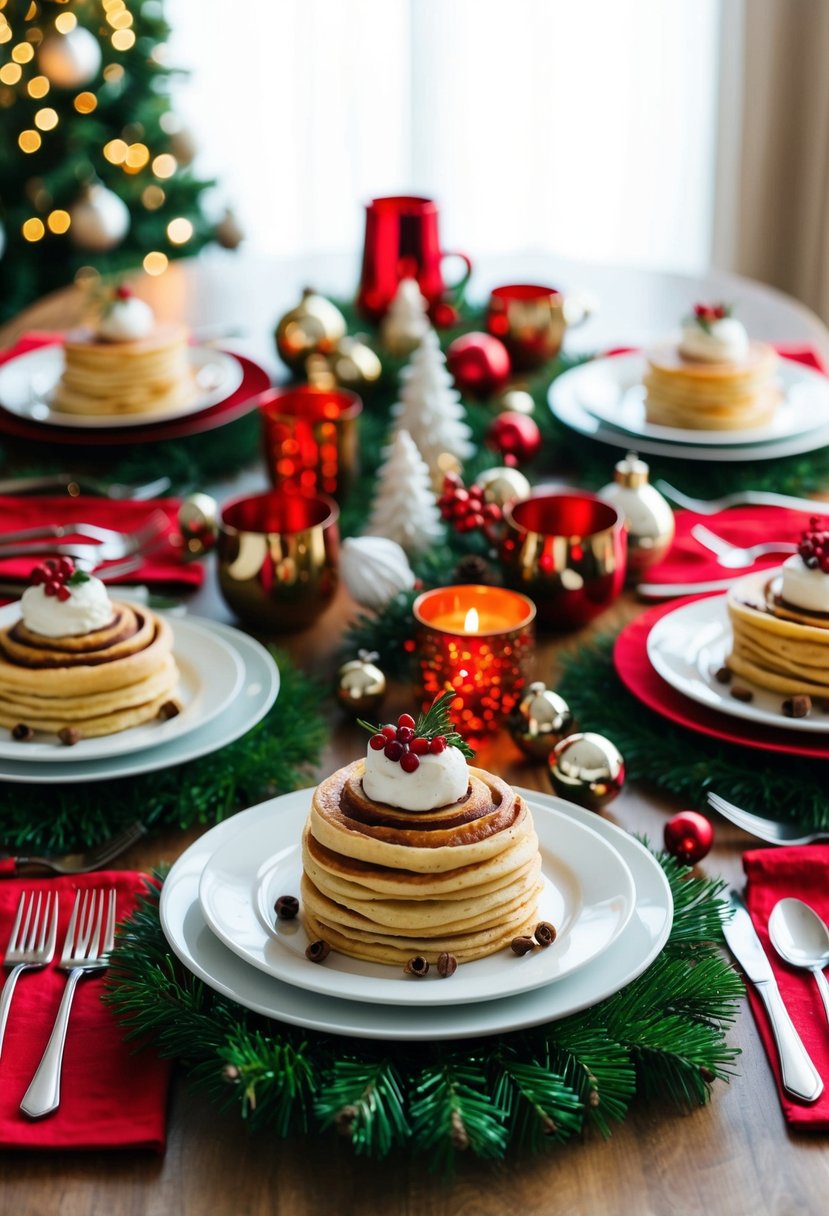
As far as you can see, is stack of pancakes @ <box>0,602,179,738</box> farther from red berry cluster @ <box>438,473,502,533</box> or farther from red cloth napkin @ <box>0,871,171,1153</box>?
red berry cluster @ <box>438,473,502,533</box>

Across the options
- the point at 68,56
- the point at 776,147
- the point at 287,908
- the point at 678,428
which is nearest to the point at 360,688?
the point at 287,908

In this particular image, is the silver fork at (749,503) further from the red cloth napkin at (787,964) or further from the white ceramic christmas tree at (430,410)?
the red cloth napkin at (787,964)

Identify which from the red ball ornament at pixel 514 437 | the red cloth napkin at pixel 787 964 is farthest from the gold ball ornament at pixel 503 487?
the red cloth napkin at pixel 787 964

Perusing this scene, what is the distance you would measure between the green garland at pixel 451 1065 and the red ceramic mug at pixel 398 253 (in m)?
1.76

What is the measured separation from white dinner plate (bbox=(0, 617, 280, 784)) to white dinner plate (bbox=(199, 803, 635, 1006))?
0.57 ft

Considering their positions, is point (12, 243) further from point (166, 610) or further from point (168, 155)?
point (166, 610)

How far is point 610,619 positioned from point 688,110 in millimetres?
3410

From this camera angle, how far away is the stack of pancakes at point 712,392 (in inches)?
78.9

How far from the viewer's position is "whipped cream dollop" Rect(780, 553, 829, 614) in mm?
1334

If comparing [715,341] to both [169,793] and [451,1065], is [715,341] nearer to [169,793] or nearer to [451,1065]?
[169,793]

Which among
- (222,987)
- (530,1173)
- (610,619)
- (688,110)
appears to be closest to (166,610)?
(610,619)

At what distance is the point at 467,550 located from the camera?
5.90 ft

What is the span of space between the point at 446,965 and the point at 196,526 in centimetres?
99

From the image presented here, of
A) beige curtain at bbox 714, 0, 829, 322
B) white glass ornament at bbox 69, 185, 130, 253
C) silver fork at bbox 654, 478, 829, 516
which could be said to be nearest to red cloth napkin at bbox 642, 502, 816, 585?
silver fork at bbox 654, 478, 829, 516
